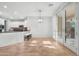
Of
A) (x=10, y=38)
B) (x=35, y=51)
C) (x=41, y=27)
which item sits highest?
(x=41, y=27)

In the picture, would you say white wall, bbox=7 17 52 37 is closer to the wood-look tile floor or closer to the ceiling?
the ceiling

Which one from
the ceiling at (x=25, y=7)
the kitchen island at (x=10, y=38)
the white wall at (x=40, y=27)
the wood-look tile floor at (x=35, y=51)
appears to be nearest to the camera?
the wood-look tile floor at (x=35, y=51)

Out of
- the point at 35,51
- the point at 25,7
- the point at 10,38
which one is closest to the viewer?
the point at 35,51

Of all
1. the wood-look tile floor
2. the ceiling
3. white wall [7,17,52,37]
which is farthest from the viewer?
white wall [7,17,52,37]

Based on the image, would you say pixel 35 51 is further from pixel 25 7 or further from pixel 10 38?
pixel 25 7

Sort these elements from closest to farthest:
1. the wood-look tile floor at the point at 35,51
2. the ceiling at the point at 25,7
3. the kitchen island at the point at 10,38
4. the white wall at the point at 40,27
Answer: the wood-look tile floor at the point at 35,51 → the kitchen island at the point at 10,38 → the ceiling at the point at 25,7 → the white wall at the point at 40,27

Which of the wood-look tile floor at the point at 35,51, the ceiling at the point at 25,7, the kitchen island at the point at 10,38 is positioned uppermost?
the ceiling at the point at 25,7

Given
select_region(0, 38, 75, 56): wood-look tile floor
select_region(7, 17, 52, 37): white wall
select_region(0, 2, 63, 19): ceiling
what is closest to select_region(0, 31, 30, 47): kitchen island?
select_region(0, 38, 75, 56): wood-look tile floor

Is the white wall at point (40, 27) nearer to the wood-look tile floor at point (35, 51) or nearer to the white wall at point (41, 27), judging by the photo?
the white wall at point (41, 27)

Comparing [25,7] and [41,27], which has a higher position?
[25,7]

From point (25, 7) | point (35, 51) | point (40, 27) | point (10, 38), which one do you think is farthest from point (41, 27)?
point (35, 51)

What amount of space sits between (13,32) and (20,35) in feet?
2.72

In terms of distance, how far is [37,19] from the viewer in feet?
37.1

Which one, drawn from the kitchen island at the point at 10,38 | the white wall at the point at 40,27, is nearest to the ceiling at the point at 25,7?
the kitchen island at the point at 10,38
